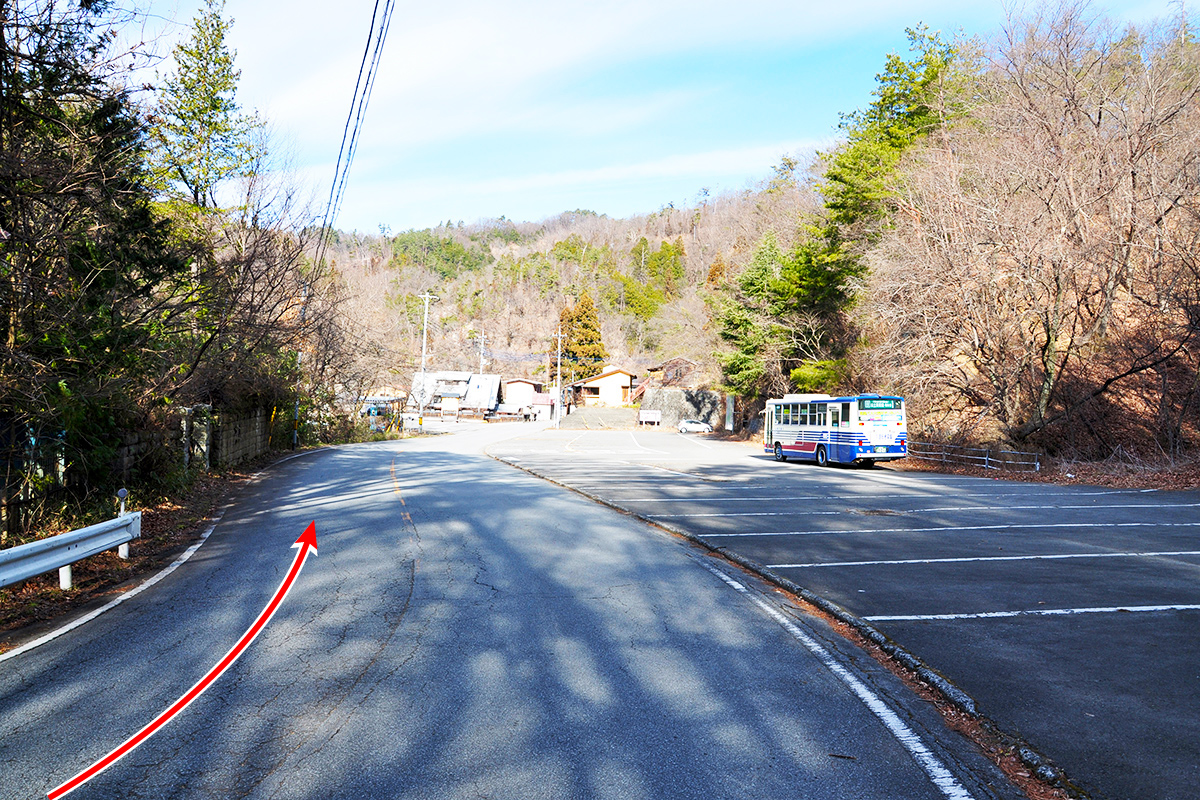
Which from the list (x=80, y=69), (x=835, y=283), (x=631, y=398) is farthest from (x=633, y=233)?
(x=80, y=69)

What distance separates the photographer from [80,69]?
9.23m

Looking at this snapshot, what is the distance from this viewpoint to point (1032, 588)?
835 cm

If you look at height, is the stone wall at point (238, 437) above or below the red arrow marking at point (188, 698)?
above

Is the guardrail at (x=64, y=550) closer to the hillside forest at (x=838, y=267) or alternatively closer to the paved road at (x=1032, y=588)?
the hillside forest at (x=838, y=267)

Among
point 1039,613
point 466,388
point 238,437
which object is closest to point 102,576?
point 1039,613

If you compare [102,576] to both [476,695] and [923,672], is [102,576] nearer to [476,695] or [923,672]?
[476,695]

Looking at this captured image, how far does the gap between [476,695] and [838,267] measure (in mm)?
43939

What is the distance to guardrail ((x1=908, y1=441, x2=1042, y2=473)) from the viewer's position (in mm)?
25969

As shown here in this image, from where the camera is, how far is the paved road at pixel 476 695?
157 inches

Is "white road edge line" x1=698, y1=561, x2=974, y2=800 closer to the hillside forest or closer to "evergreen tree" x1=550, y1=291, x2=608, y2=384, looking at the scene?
the hillside forest

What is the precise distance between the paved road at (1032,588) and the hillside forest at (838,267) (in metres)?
8.98

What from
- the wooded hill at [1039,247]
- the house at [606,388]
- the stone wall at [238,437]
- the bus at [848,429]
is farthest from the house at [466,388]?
the bus at [848,429]

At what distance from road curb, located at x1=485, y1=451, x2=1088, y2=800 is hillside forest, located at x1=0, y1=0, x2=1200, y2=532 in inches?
344

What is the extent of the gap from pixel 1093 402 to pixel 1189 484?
24.1 feet
